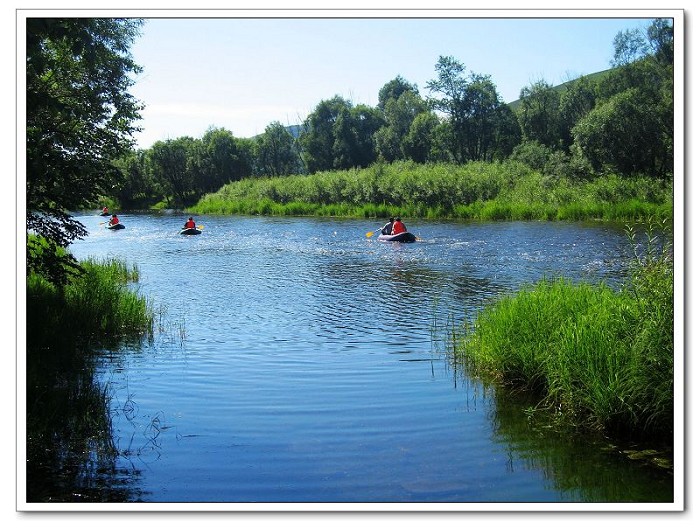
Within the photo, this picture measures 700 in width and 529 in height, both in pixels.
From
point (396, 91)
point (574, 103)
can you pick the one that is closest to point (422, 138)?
point (574, 103)

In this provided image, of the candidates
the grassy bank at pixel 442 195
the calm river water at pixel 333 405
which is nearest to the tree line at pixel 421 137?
the grassy bank at pixel 442 195

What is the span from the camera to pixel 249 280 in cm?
1870

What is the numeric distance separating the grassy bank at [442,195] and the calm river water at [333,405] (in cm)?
1296

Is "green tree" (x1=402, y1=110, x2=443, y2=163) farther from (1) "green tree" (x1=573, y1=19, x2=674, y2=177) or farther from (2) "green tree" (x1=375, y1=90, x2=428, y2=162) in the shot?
(1) "green tree" (x1=573, y1=19, x2=674, y2=177)

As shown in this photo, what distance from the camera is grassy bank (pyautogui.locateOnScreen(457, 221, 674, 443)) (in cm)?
671

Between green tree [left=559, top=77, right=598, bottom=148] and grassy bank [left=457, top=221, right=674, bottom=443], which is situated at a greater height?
green tree [left=559, top=77, right=598, bottom=148]

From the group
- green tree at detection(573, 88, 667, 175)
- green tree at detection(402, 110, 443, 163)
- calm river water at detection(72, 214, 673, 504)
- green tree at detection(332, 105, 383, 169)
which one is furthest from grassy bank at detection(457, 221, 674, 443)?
green tree at detection(332, 105, 383, 169)

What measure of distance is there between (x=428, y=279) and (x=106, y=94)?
889 centimetres

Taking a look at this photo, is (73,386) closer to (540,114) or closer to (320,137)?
(320,137)

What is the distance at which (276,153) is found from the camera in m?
57.8

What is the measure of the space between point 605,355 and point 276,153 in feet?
171

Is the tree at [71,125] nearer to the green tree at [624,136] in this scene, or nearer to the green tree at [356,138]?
the green tree at [624,136]

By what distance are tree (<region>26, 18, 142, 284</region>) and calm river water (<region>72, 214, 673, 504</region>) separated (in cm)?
201

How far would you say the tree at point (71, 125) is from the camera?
879 cm
